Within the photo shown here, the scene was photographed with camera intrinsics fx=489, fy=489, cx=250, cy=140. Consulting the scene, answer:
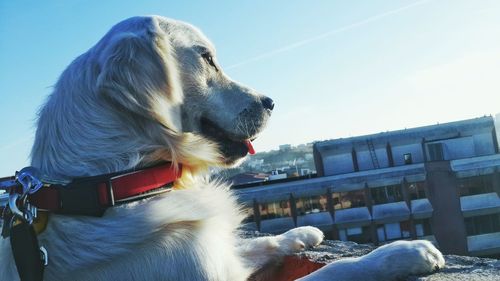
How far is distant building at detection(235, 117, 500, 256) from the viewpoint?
95.1 ft

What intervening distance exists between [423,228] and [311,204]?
6994 millimetres

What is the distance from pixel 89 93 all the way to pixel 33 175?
483mm

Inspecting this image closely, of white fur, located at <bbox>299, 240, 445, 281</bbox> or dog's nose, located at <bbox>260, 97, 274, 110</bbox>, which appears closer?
white fur, located at <bbox>299, 240, 445, 281</bbox>

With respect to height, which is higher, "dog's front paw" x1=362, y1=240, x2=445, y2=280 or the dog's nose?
the dog's nose

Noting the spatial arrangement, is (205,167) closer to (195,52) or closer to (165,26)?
(195,52)

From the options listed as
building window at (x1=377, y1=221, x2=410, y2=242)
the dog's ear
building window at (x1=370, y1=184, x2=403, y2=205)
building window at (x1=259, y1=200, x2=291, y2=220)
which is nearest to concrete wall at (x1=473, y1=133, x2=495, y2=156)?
building window at (x1=370, y1=184, x2=403, y2=205)

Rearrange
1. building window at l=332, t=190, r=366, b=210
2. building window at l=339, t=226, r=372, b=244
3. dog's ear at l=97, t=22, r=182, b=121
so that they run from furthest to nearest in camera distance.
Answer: building window at l=332, t=190, r=366, b=210 → building window at l=339, t=226, r=372, b=244 → dog's ear at l=97, t=22, r=182, b=121

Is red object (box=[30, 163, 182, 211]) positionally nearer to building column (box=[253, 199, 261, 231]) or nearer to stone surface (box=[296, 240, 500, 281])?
stone surface (box=[296, 240, 500, 281])

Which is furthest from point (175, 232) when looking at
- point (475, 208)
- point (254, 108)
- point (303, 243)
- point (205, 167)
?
point (475, 208)

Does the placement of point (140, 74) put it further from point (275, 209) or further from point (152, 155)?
point (275, 209)

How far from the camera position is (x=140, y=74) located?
2.33 metres

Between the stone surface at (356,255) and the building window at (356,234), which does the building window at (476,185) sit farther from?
the stone surface at (356,255)

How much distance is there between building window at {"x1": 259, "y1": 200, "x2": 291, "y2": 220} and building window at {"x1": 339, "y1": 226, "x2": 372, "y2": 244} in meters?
3.50

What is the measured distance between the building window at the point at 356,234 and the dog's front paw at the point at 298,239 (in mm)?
27169
